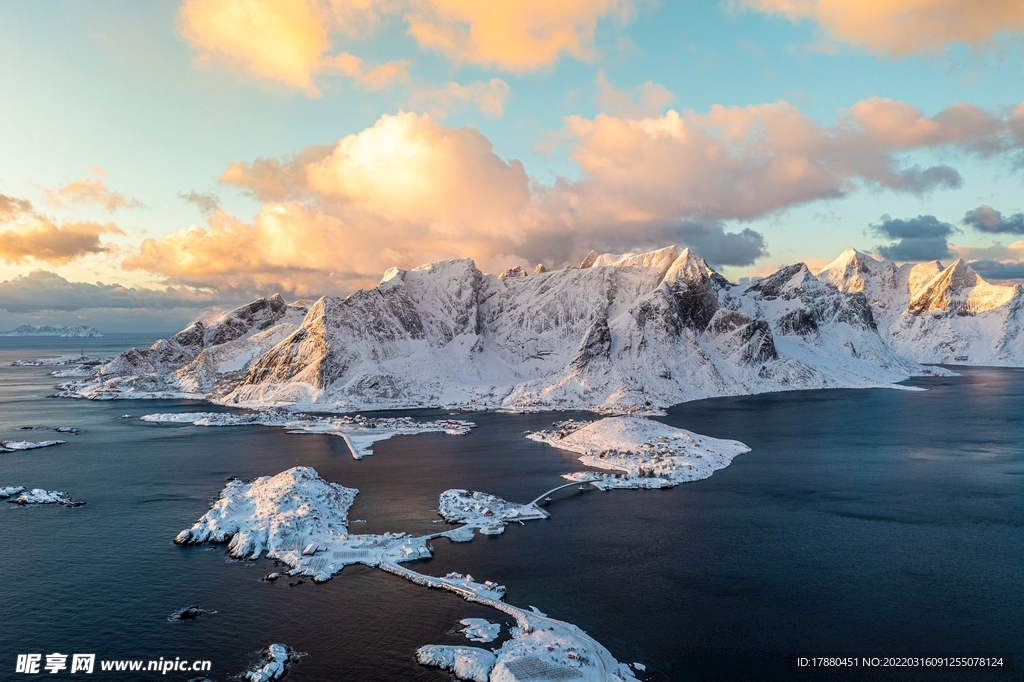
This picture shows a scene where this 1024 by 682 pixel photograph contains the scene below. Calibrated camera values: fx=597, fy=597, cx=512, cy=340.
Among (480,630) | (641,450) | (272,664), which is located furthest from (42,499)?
(641,450)

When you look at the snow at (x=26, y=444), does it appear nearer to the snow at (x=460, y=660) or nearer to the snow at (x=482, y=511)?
the snow at (x=482, y=511)

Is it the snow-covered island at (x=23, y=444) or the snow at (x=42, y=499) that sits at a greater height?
the snow-covered island at (x=23, y=444)

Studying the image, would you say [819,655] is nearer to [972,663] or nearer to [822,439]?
[972,663]

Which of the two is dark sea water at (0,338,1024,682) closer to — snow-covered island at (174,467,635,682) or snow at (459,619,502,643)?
snow at (459,619,502,643)

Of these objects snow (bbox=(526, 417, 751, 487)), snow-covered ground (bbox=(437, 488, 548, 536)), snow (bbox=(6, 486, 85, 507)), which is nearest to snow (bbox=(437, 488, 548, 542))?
snow-covered ground (bbox=(437, 488, 548, 536))

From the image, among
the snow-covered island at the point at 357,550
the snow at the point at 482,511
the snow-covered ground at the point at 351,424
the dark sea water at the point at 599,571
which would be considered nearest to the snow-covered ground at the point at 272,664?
the dark sea water at the point at 599,571

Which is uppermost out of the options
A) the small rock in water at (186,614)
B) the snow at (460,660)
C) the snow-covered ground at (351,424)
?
the snow-covered ground at (351,424)
